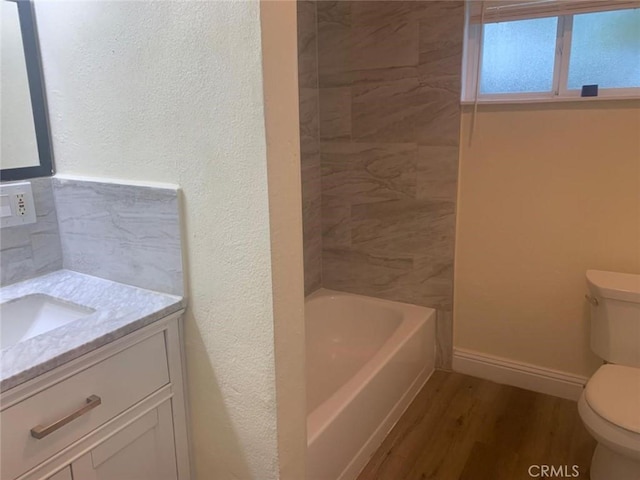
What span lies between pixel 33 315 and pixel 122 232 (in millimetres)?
352

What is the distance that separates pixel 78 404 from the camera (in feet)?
3.61

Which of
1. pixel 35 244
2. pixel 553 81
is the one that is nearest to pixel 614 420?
pixel 553 81

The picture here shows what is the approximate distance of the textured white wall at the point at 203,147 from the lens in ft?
3.57

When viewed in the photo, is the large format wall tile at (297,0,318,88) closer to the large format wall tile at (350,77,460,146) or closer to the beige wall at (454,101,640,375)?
the large format wall tile at (350,77,460,146)

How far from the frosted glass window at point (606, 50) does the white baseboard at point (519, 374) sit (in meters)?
1.32

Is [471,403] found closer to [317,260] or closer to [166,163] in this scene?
[317,260]

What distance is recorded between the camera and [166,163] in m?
1.25

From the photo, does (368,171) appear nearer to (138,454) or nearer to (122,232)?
(122,232)

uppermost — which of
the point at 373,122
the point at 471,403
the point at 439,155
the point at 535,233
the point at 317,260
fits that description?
the point at 373,122

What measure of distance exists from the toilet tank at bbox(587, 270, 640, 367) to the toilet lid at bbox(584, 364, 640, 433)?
0.31 ft

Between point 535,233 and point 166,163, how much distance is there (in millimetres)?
1708

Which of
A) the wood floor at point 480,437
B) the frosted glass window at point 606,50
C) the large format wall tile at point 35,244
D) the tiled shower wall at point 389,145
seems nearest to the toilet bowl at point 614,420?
the wood floor at point 480,437

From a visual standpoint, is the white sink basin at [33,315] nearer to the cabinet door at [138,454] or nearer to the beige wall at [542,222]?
the cabinet door at [138,454]

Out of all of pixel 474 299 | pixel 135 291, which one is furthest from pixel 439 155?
pixel 135 291
